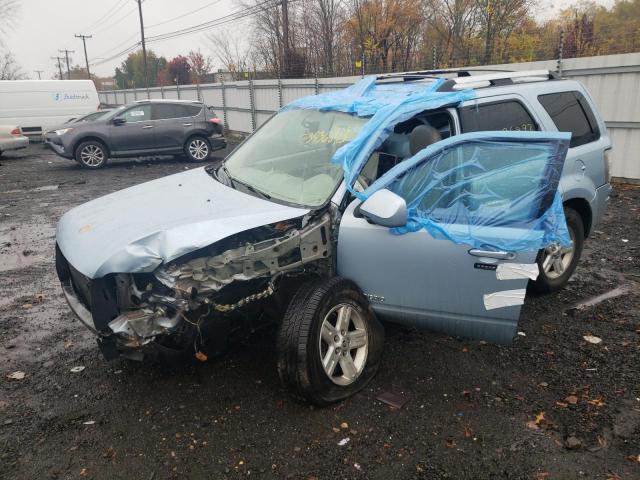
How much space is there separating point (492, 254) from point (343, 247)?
957mm

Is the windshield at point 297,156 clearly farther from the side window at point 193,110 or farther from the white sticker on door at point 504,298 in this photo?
the side window at point 193,110

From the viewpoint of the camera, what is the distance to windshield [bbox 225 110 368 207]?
11.6ft

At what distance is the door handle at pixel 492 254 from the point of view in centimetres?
297

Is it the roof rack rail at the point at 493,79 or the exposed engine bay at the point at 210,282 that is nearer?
the exposed engine bay at the point at 210,282

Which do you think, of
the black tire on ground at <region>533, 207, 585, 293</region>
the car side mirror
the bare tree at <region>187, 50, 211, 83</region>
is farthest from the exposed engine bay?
the bare tree at <region>187, 50, 211, 83</region>

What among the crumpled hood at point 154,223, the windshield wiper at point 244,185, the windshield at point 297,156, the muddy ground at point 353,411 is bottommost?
the muddy ground at point 353,411

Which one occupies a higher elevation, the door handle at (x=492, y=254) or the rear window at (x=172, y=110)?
the rear window at (x=172, y=110)

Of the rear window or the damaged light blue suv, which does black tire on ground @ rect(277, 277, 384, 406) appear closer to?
the damaged light blue suv

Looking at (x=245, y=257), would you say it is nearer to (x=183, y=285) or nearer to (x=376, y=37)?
(x=183, y=285)

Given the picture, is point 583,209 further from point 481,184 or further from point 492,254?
point 492,254

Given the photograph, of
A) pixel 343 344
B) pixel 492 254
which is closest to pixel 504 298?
pixel 492 254

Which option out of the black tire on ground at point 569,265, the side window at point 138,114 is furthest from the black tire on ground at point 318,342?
the side window at point 138,114

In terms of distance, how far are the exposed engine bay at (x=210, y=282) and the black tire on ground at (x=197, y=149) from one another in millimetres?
12066

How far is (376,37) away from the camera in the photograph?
69.5 ft
